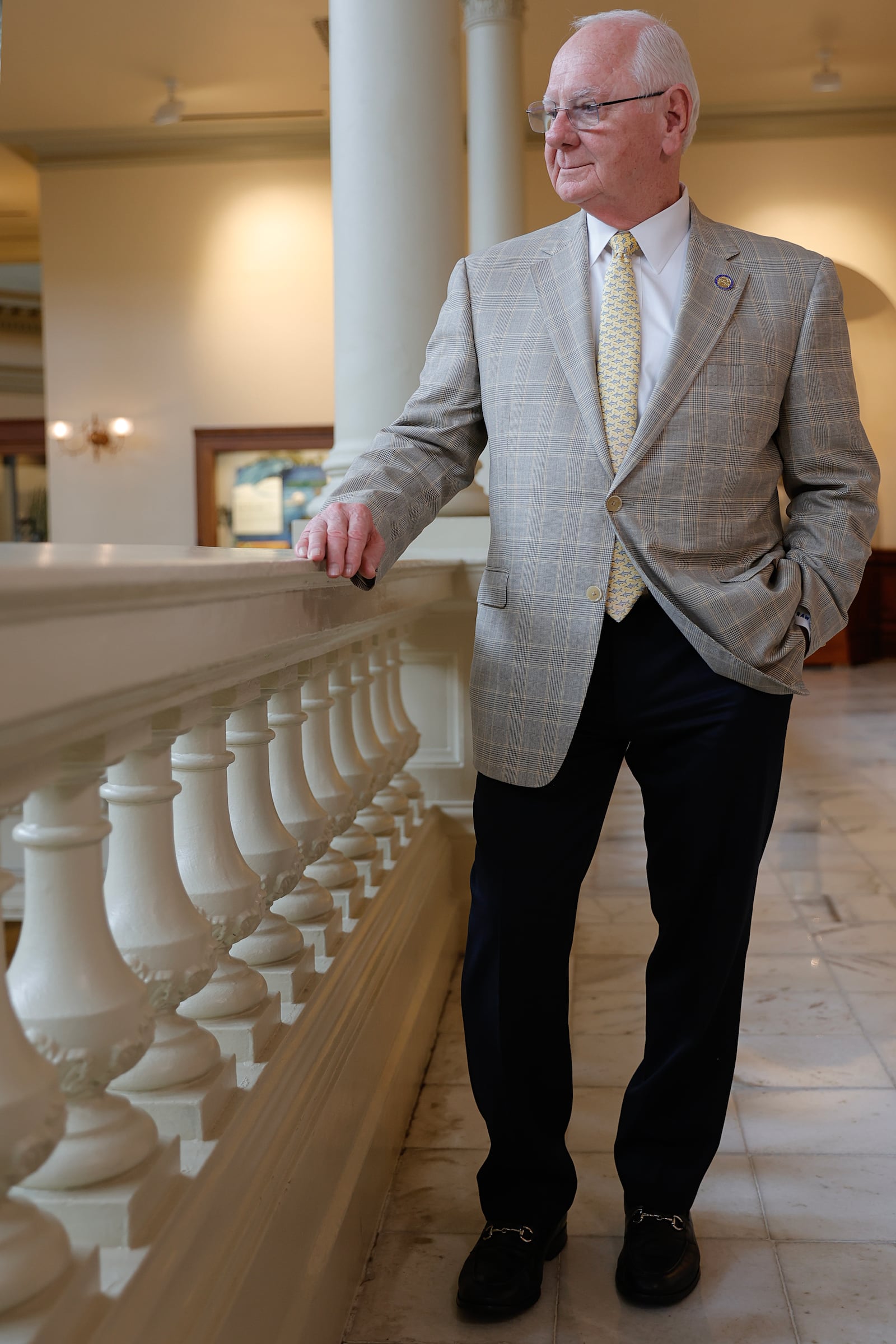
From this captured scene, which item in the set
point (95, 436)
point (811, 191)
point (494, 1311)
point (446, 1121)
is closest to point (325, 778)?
point (446, 1121)

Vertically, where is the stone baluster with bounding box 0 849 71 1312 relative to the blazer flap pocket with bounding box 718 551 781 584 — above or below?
below

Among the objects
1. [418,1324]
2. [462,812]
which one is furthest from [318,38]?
[418,1324]

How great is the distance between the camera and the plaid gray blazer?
1679 millimetres

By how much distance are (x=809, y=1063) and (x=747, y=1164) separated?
50cm

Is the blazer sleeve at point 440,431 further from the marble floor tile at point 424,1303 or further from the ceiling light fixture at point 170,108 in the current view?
the ceiling light fixture at point 170,108

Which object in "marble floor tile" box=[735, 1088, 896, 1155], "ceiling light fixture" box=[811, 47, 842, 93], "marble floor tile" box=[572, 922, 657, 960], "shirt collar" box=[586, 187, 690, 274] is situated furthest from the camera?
"ceiling light fixture" box=[811, 47, 842, 93]

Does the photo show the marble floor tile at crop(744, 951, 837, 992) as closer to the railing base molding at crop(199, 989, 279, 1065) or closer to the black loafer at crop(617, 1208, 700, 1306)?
the black loafer at crop(617, 1208, 700, 1306)

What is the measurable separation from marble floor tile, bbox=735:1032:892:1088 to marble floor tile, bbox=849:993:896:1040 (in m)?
0.07

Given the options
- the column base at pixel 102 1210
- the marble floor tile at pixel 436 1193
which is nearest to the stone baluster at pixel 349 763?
the marble floor tile at pixel 436 1193

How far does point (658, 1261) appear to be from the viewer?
178 cm

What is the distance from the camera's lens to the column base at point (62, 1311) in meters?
0.90

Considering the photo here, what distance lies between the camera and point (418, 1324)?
68.1 inches

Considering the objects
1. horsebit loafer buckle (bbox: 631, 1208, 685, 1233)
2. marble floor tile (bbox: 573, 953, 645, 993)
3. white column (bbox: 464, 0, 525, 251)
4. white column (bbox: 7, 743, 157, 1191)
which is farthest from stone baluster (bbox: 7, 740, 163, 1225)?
white column (bbox: 464, 0, 525, 251)

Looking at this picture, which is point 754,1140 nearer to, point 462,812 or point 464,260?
point 462,812
